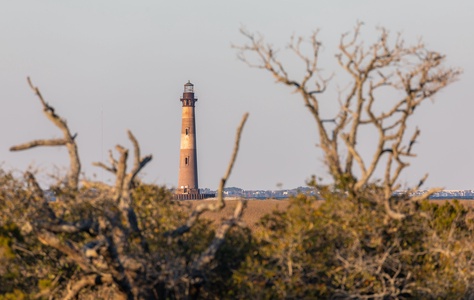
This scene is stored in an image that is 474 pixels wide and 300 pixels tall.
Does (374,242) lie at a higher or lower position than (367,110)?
lower

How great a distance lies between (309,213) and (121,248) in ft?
13.9

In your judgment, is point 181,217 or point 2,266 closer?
point 2,266

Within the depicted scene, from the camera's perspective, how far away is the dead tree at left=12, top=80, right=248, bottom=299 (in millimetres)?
20562

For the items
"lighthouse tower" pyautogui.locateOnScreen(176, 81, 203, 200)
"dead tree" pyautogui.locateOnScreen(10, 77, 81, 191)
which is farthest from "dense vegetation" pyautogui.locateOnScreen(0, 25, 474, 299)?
"lighthouse tower" pyautogui.locateOnScreen(176, 81, 203, 200)

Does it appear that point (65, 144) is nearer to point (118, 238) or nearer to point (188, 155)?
point (118, 238)

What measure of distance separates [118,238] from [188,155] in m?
71.2

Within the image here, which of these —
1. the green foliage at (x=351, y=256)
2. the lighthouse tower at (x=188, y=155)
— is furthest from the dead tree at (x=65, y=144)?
the lighthouse tower at (x=188, y=155)

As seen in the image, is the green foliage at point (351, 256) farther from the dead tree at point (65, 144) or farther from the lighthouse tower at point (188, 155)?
the lighthouse tower at point (188, 155)

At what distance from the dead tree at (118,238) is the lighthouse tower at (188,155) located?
69.8 metres

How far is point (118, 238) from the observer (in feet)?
68.5

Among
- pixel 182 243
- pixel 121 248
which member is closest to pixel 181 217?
pixel 182 243

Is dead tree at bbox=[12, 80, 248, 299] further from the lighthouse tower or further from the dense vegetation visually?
the lighthouse tower

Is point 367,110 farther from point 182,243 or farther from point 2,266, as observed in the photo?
point 2,266

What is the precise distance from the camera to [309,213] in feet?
74.9
